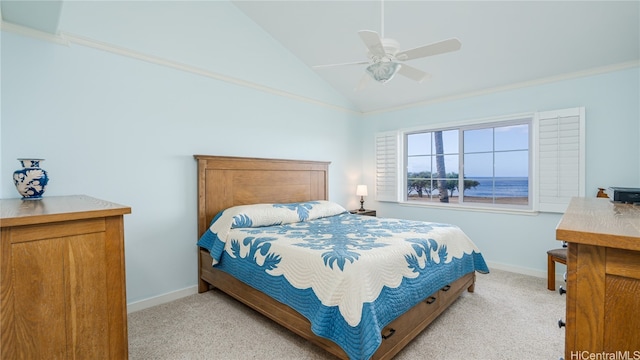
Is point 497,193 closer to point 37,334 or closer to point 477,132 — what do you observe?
point 477,132

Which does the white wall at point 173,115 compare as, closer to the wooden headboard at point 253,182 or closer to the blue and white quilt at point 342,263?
the wooden headboard at point 253,182

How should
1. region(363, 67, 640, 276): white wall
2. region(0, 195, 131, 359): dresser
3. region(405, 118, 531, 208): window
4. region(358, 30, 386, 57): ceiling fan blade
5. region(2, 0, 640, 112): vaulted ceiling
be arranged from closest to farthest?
1. region(0, 195, 131, 359): dresser
2. region(358, 30, 386, 57): ceiling fan blade
3. region(2, 0, 640, 112): vaulted ceiling
4. region(363, 67, 640, 276): white wall
5. region(405, 118, 531, 208): window

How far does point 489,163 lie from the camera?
150 inches

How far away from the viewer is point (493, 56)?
3.09 metres

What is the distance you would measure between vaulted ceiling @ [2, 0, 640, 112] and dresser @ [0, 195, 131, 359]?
159 centimetres

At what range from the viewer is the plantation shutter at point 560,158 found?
10.1 feet

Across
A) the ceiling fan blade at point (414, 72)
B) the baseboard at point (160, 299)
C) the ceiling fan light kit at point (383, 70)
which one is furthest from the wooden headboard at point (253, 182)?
the ceiling fan blade at point (414, 72)

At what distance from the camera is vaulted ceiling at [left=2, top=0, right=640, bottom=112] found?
2434mm

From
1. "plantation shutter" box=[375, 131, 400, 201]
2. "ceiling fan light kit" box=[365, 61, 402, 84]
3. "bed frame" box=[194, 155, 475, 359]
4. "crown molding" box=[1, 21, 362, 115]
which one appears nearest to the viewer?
"bed frame" box=[194, 155, 475, 359]

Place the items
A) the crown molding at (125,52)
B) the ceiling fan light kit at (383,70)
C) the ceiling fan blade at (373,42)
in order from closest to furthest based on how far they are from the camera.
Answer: the ceiling fan blade at (373,42) < the ceiling fan light kit at (383,70) < the crown molding at (125,52)

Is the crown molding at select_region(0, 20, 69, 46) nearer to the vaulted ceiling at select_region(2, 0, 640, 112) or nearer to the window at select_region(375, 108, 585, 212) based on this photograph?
the vaulted ceiling at select_region(2, 0, 640, 112)

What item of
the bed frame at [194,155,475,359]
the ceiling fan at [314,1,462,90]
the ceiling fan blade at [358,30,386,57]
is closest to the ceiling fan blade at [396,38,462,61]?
the ceiling fan at [314,1,462,90]

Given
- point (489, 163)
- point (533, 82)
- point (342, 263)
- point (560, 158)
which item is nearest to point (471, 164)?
point (489, 163)

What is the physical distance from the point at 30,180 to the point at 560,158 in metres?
4.72
